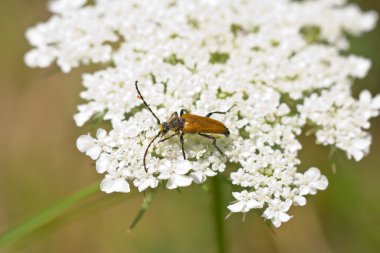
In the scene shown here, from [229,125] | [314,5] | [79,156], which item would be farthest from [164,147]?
[79,156]

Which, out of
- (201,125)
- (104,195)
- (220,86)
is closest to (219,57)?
(220,86)

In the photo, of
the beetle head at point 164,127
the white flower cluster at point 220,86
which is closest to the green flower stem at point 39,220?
the white flower cluster at point 220,86

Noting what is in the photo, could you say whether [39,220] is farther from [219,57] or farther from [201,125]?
[219,57]

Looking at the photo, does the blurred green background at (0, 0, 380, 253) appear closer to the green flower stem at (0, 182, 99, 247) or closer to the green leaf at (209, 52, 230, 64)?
the green flower stem at (0, 182, 99, 247)

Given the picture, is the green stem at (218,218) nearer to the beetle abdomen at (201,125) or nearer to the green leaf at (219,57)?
the beetle abdomen at (201,125)

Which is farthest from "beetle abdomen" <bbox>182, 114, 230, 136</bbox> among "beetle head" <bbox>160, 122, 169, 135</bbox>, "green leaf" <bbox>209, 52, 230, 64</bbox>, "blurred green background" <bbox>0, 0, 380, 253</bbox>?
"blurred green background" <bbox>0, 0, 380, 253</bbox>

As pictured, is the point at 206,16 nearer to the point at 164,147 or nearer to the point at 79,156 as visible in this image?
the point at 164,147
